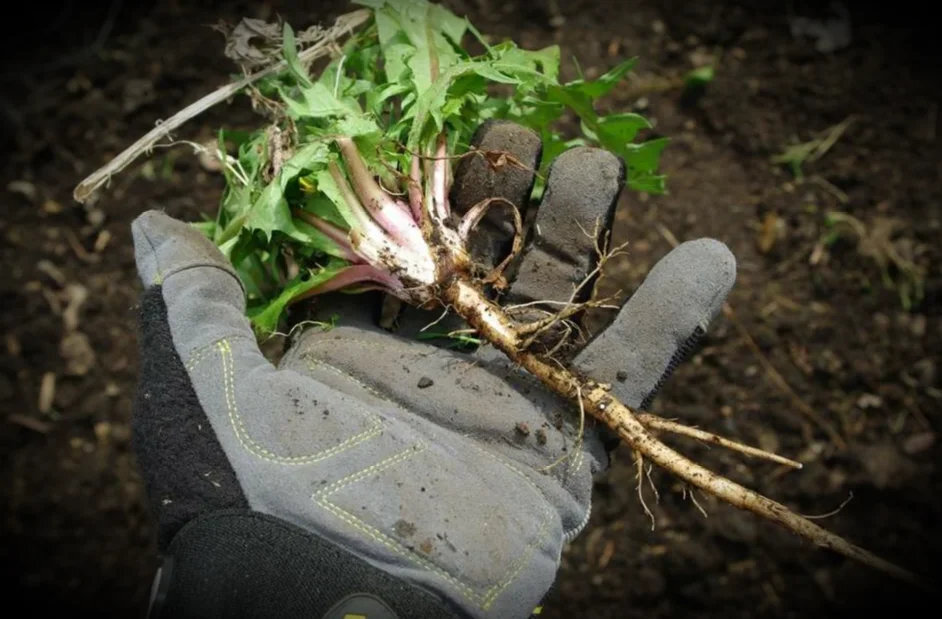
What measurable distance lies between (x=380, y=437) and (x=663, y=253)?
155 centimetres

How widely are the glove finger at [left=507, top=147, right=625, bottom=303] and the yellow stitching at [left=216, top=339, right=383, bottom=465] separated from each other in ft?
2.01

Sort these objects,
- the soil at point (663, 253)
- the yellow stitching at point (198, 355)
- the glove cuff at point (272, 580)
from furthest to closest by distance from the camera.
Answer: the soil at point (663, 253) → the yellow stitching at point (198, 355) → the glove cuff at point (272, 580)

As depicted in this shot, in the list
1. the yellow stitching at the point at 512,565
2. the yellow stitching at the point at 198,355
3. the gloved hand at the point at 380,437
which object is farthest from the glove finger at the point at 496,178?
the yellow stitching at the point at 198,355

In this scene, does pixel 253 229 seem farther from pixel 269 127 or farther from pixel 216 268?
pixel 269 127

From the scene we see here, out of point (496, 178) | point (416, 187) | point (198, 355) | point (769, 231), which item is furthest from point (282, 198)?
point (769, 231)

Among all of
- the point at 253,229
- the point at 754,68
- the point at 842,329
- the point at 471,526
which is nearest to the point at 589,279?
the point at 471,526

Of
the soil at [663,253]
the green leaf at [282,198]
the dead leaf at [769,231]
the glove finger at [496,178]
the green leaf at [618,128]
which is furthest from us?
the dead leaf at [769,231]

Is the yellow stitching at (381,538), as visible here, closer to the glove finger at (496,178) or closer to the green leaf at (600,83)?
the glove finger at (496,178)

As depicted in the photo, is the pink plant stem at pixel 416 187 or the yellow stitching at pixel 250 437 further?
the pink plant stem at pixel 416 187

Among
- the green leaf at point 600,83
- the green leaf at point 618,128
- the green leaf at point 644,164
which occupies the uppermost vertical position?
the green leaf at point 600,83

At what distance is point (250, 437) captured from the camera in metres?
1.77

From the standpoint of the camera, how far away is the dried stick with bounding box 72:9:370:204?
6.91 ft

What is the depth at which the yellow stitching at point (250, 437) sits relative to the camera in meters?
1.75

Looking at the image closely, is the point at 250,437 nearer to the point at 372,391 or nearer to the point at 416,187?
the point at 372,391
